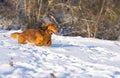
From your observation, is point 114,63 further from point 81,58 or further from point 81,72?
point 81,72

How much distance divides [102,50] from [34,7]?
26.6 ft

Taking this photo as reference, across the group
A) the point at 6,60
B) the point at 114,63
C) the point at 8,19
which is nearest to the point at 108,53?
the point at 114,63

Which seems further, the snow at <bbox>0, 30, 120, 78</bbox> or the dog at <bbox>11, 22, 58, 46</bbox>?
the dog at <bbox>11, 22, 58, 46</bbox>

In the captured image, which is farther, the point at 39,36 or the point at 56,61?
the point at 39,36

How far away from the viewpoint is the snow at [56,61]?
244 inches

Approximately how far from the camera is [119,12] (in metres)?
18.1

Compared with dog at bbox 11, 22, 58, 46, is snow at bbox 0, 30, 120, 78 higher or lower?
lower

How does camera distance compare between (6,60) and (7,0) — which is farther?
(7,0)

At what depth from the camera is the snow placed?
6.19 meters

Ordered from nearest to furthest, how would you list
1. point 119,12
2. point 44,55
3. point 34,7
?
point 44,55 < point 34,7 < point 119,12

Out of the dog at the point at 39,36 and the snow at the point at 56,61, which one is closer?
the snow at the point at 56,61

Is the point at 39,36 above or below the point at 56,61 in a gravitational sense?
above

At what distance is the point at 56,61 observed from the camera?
23.5 feet

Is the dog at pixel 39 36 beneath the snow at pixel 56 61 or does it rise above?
above
